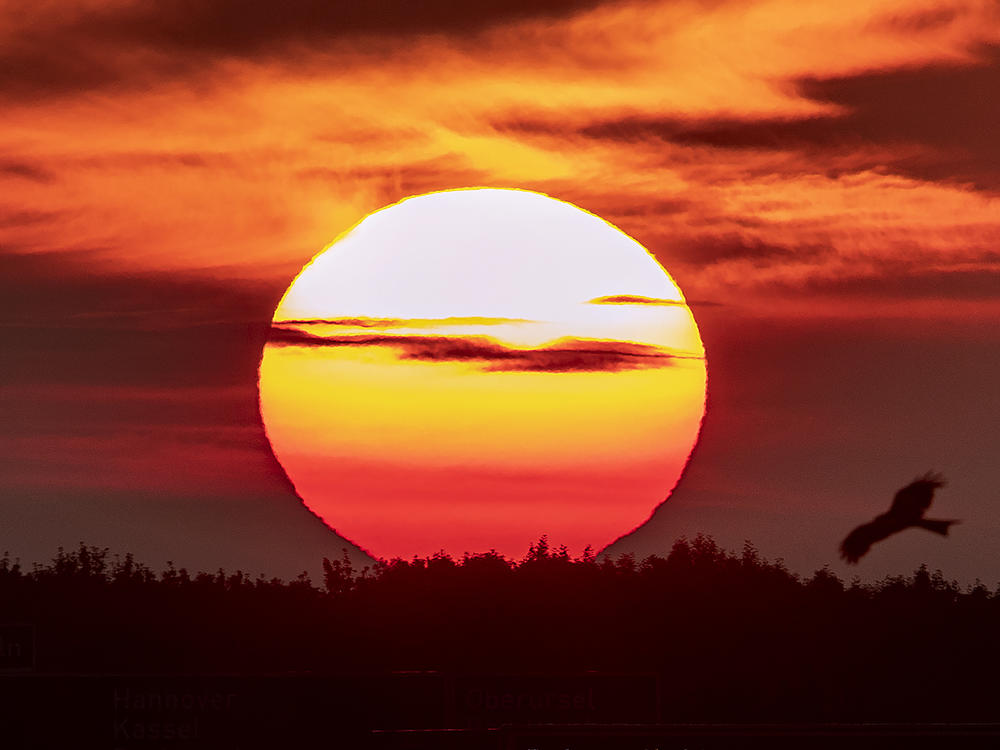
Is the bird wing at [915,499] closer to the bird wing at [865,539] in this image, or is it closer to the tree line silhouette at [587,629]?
the bird wing at [865,539]

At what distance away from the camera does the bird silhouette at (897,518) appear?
2442 centimetres

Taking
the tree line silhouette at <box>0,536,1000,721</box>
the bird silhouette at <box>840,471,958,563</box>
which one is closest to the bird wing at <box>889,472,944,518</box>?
the bird silhouette at <box>840,471,958,563</box>

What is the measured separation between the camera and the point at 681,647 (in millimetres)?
35969

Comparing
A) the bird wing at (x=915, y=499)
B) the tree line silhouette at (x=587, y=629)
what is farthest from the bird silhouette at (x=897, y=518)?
the tree line silhouette at (x=587, y=629)

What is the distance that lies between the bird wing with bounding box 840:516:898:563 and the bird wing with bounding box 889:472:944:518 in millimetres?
236

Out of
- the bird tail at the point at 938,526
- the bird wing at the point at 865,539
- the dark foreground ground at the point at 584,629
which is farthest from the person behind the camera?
the dark foreground ground at the point at 584,629

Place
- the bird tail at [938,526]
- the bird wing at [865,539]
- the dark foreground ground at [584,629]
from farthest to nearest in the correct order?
the dark foreground ground at [584,629] → the bird wing at [865,539] → the bird tail at [938,526]

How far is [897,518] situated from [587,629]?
46.3 ft

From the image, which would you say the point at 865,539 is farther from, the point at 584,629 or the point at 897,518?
the point at 584,629

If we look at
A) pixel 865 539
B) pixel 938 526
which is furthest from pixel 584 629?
pixel 938 526

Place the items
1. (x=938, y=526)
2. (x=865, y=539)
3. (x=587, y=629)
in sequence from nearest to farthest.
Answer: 1. (x=938, y=526)
2. (x=865, y=539)
3. (x=587, y=629)

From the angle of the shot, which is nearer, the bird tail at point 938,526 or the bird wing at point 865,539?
the bird tail at point 938,526

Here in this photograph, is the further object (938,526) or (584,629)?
(584,629)

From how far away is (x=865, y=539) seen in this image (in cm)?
2484
